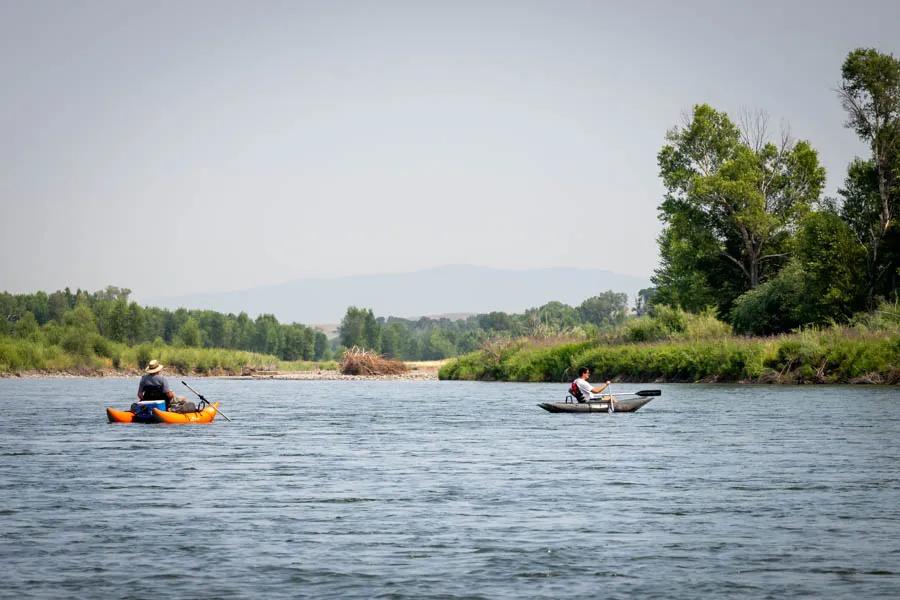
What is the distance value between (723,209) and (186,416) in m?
44.9

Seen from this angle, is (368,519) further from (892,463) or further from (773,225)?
(773,225)

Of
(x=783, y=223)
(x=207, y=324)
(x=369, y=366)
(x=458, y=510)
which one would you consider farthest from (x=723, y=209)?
(x=207, y=324)

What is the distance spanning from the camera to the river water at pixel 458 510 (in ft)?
40.7

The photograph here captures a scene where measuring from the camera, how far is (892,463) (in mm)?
22266

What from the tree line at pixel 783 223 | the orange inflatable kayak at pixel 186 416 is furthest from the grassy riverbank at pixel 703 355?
the orange inflatable kayak at pixel 186 416

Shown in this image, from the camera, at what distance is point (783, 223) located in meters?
72.1

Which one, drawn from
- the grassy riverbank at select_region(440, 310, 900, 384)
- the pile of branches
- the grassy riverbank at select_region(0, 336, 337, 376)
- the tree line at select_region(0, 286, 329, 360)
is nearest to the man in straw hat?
the grassy riverbank at select_region(440, 310, 900, 384)

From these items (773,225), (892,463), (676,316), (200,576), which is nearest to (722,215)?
(773,225)

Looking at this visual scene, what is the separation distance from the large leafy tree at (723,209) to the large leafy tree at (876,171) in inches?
305

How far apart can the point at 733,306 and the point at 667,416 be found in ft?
118

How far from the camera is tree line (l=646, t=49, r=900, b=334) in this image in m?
60.2

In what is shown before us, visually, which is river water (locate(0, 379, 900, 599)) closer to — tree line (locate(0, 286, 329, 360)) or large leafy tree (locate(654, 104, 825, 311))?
large leafy tree (locate(654, 104, 825, 311))

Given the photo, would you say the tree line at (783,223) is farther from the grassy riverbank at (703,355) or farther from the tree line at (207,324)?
the tree line at (207,324)

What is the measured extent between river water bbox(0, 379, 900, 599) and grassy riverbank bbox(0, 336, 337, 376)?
6402 cm
